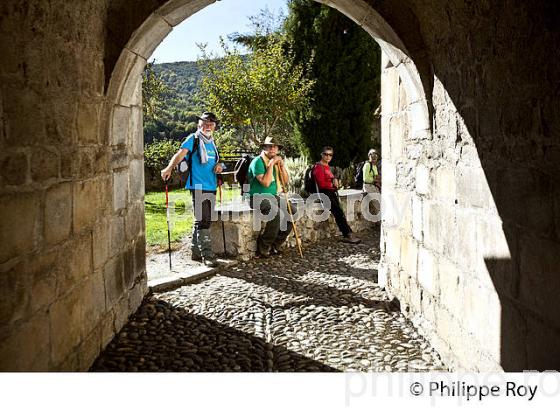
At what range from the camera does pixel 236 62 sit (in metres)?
13.0

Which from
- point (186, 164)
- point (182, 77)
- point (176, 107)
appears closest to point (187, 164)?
point (186, 164)

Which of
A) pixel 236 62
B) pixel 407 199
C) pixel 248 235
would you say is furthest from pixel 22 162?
pixel 236 62

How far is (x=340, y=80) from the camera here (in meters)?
13.3

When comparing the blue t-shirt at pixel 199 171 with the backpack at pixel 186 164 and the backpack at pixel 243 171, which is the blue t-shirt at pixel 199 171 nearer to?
the backpack at pixel 186 164

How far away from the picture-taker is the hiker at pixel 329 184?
7.17m

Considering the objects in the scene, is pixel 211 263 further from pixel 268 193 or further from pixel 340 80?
pixel 340 80

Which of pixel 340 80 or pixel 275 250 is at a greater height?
pixel 340 80

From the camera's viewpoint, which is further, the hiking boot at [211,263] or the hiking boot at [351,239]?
the hiking boot at [351,239]

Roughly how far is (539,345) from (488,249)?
0.57 metres

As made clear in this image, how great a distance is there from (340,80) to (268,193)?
26.5ft

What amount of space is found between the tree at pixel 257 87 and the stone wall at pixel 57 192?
30.9 feet

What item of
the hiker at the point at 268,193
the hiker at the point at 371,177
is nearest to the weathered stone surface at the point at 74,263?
the hiker at the point at 268,193

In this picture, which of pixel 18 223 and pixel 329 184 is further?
pixel 329 184
